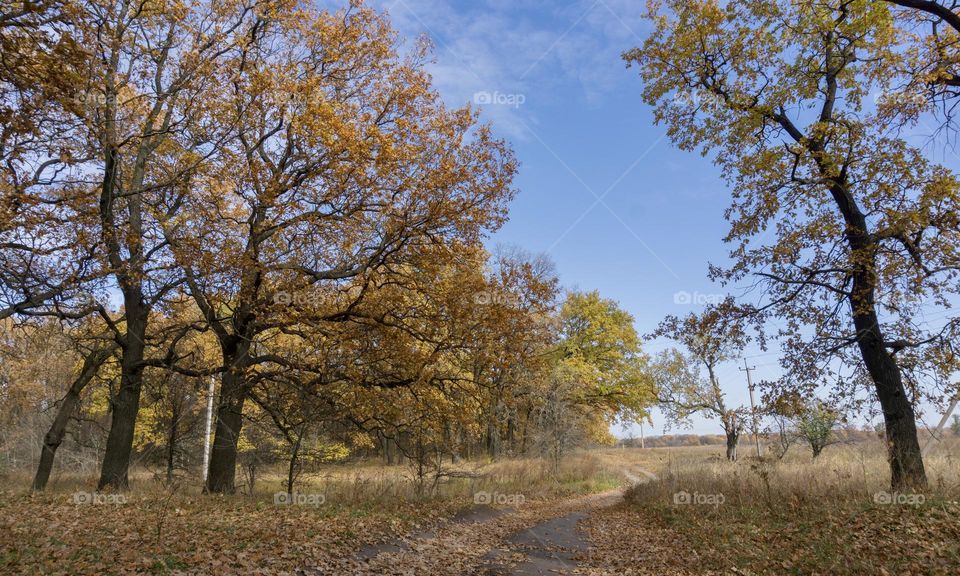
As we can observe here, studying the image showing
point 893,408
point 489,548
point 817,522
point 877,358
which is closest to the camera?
point 817,522

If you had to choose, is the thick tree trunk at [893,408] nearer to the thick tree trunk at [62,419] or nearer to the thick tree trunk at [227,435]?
the thick tree trunk at [227,435]

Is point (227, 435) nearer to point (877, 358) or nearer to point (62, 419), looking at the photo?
point (62, 419)

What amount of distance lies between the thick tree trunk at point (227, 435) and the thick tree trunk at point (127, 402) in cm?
230

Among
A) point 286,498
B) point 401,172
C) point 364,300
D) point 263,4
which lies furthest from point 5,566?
point 263,4

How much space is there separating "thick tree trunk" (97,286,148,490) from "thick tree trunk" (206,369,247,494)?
90.7 inches

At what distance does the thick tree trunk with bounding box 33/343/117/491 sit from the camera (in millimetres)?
16078

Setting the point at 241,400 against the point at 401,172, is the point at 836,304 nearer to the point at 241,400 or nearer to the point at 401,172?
the point at 401,172

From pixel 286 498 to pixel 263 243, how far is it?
6971mm

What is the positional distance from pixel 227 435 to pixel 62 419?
20.0ft

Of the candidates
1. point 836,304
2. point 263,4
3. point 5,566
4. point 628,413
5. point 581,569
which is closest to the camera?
point 5,566

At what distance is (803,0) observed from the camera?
11008mm

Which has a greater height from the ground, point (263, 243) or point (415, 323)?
point (263, 243)

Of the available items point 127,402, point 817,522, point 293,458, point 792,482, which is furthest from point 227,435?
point 792,482

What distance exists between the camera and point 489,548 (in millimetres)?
11031
